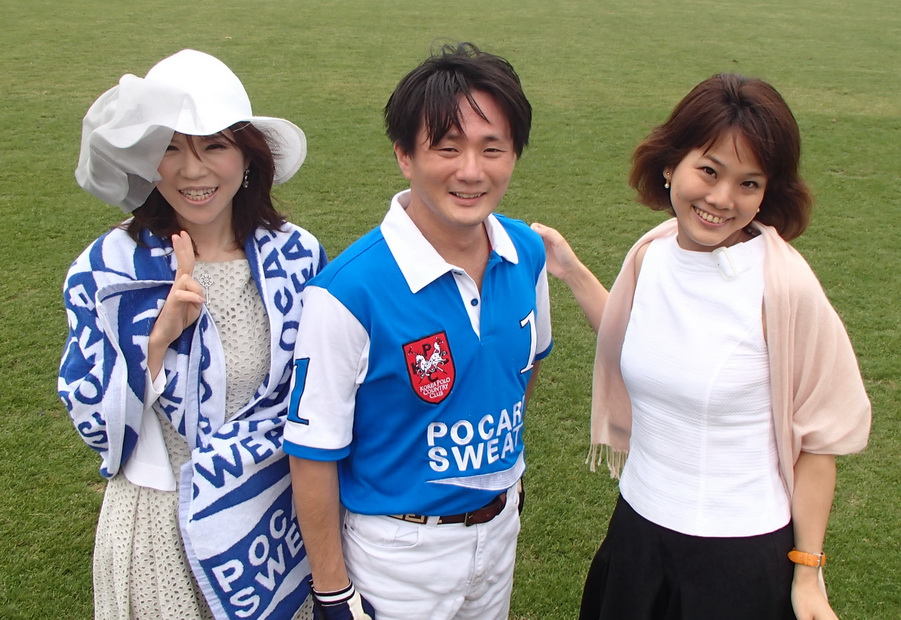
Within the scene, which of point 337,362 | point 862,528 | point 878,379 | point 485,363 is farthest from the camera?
point 878,379

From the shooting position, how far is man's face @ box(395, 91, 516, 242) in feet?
5.68

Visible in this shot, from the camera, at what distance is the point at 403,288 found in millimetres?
1760

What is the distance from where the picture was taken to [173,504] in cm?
197

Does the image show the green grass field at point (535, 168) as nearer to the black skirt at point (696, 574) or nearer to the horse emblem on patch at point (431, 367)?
the horse emblem on patch at point (431, 367)

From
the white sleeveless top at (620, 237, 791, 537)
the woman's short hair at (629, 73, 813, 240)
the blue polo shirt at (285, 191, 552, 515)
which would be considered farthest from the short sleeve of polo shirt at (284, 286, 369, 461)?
the woman's short hair at (629, 73, 813, 240)

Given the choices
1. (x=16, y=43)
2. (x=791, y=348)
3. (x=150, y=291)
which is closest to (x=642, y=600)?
(x=791, y=348)

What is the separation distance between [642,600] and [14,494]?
9.35 ft

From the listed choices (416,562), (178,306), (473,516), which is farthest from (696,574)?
(178,306)

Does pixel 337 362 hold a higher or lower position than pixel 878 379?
higher

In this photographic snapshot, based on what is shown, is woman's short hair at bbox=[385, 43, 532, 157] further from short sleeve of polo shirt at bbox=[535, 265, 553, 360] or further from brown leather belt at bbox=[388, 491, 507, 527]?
brown leather belt at bbox=[388, 491, 507, 527]

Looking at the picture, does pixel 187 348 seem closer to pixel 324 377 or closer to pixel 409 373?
pixel 324 377

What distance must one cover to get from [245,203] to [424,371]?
0.69 m

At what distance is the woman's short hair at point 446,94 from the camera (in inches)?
67.7

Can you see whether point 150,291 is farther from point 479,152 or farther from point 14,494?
point 14,494
